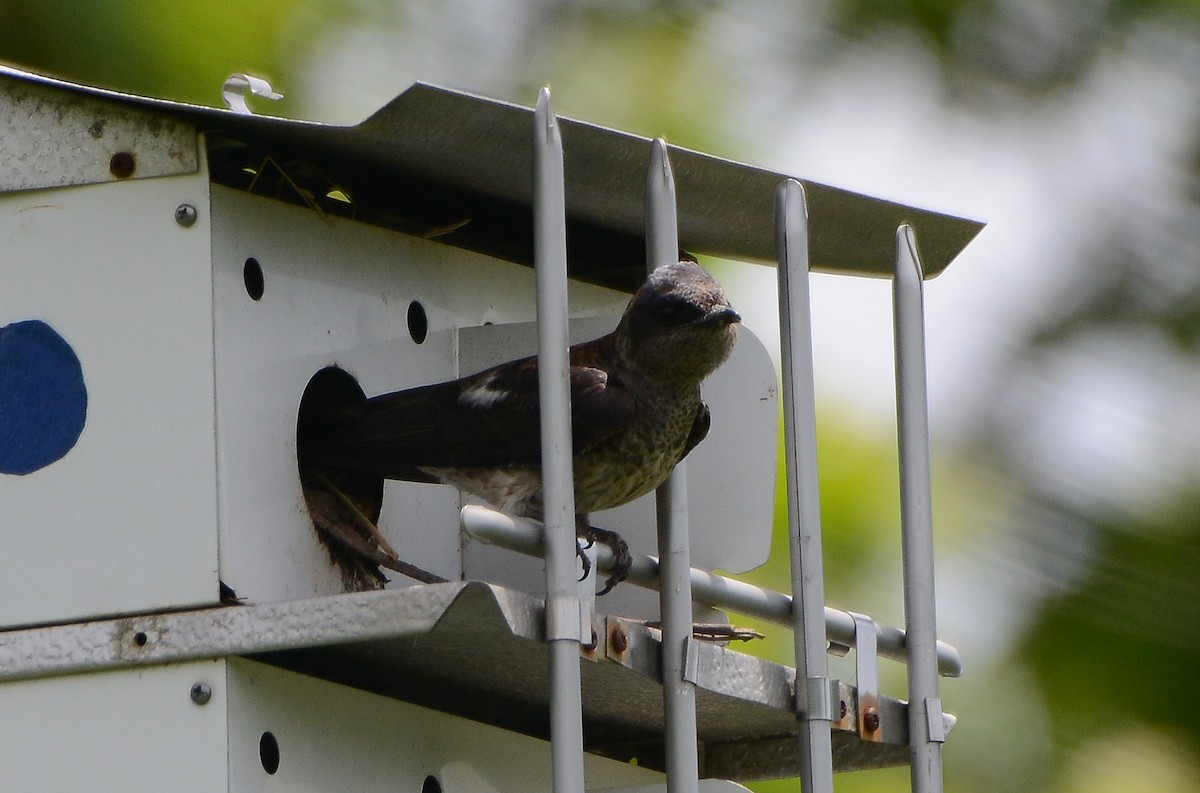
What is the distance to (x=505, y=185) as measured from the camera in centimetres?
487

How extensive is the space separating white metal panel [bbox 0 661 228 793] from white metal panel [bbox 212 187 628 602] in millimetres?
240

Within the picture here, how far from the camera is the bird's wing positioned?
4.71 metres

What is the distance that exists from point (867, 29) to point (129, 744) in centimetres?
473

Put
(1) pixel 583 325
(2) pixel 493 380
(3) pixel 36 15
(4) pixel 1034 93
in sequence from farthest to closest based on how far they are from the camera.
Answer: (4) pixel 1034 93 < (3) pixel 36 15 < (1) pixel 583 325 < (2) pixel 493 380

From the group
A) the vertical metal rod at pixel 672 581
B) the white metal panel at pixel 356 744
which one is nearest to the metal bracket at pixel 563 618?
the vertical metal rod at pixel 672 581

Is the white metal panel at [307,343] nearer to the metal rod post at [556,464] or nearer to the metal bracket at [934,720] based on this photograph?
the metal rod post at [556,464]

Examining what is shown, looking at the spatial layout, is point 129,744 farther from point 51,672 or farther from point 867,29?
point 867,29

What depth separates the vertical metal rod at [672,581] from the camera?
406 centimetres

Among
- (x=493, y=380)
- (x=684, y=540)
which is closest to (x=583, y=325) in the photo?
(x=493, y=380)

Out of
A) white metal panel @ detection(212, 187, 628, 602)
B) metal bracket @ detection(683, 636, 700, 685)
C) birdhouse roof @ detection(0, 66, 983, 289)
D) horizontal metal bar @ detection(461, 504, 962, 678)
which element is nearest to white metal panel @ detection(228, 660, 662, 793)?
white metal panel @ detection(212, 187, 628, 602)

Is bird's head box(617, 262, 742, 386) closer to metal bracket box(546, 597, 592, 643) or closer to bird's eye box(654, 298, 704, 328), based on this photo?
bird's eye box(654, 298, 704, 328)

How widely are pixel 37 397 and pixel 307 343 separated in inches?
21.4

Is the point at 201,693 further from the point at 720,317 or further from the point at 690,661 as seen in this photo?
the point at 720,317

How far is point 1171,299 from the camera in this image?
24.2 feet
